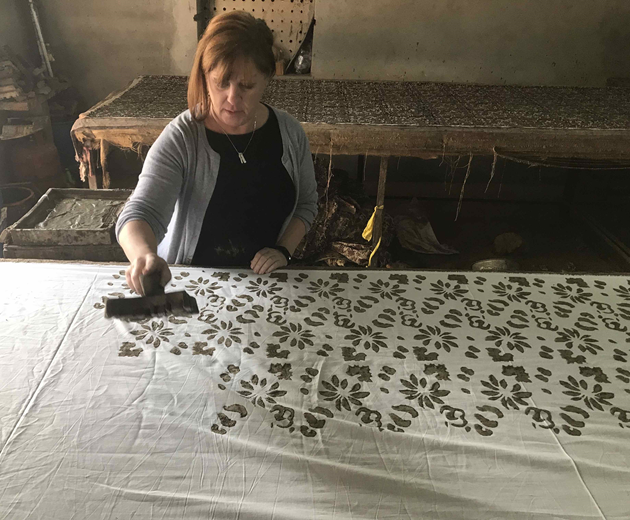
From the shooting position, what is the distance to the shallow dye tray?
2.54m

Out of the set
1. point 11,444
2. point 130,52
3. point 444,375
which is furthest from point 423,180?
point 11,444

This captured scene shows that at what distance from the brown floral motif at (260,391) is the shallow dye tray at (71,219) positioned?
1.77m

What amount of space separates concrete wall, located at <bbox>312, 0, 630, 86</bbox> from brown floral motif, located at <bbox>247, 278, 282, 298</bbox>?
309cm

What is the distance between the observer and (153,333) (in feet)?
4.06

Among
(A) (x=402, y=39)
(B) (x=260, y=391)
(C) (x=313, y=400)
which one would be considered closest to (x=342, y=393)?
(C) (x=313, y=400)

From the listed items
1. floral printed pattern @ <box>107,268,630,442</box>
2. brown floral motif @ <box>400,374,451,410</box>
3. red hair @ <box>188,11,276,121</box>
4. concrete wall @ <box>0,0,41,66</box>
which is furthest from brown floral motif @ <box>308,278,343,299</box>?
concrete wall @ <box>0,0,41,66</box>

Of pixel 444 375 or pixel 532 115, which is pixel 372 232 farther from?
pixel 444 375

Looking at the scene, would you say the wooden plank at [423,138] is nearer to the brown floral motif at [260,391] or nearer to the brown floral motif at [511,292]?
the brown floral motif at [511,292]

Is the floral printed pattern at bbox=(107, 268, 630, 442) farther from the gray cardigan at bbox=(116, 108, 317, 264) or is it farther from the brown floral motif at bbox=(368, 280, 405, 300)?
the gray cardigan at bbox=(116, 108, 317, 264)

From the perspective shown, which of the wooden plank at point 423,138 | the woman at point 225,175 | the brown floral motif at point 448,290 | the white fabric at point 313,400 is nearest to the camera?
the white fabric at point 313,400

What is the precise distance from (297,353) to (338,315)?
0.20 meters

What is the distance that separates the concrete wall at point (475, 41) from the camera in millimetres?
3945

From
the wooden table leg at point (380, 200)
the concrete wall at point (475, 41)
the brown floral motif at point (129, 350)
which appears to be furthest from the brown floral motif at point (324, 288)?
the concrete wall at point (475, 41)

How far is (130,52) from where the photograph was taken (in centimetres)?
408
